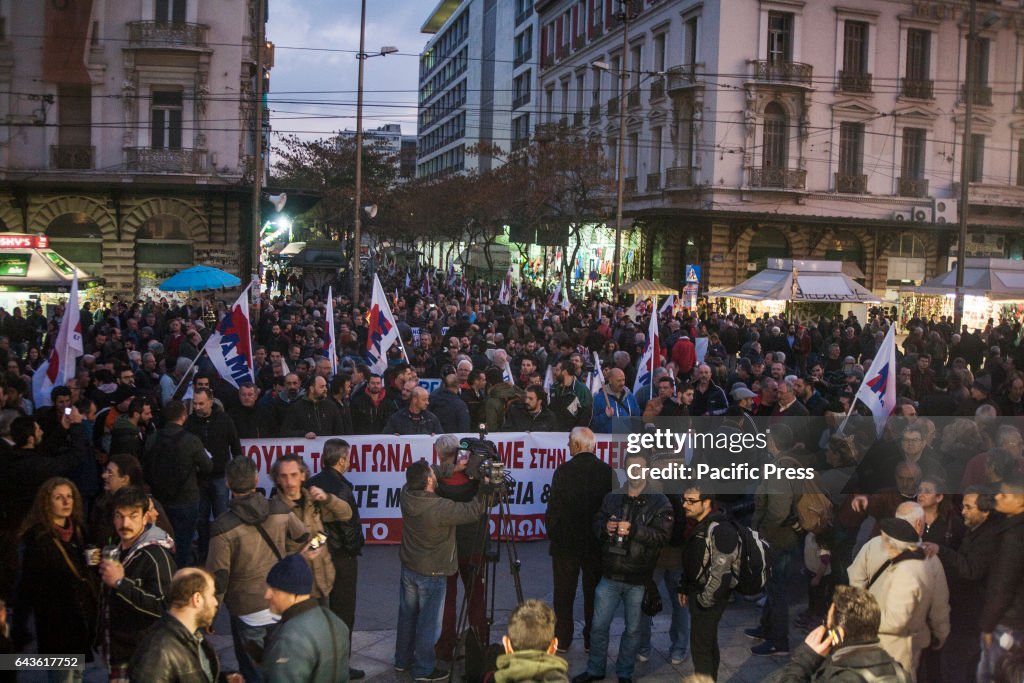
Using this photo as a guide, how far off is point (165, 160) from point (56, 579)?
28.3 meters

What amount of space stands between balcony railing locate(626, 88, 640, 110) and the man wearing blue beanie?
38285mm

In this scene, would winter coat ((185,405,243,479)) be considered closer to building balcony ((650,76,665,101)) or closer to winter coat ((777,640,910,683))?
winter coat ((777,640,910,683))

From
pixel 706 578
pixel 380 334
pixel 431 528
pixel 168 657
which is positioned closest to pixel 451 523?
pixel 431 528

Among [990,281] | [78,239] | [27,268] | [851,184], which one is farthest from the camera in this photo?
[851,184]

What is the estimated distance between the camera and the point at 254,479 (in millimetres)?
5633

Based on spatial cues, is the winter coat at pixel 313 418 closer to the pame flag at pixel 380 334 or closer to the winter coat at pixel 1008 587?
the pame flag at pixel 380 334

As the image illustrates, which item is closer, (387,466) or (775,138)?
(387,466)

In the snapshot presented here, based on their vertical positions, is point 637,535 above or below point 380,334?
below

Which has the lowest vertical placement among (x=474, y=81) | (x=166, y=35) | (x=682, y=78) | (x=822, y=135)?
(x=822, y=135)

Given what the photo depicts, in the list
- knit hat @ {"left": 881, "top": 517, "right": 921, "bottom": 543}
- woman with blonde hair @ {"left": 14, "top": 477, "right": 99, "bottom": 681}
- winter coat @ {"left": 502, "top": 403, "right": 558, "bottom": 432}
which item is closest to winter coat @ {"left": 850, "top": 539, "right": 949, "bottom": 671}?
knit hat @ {"left": 881, "top": 517, "right": 921, "bottom": 543}

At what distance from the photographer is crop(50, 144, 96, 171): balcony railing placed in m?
30.8

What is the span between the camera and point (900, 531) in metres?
5.35

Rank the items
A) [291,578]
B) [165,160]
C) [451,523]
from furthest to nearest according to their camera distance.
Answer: [165,160] < [451,523] < [291,578]

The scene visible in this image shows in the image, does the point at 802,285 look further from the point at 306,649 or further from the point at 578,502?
the point at 306,649
